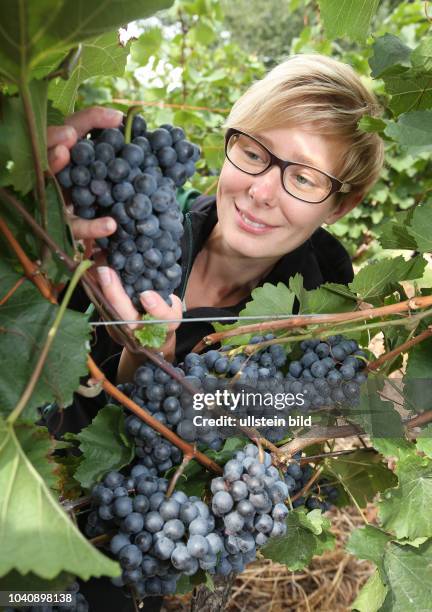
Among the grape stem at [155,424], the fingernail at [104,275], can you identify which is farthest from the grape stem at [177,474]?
the fingernail at [104,275]

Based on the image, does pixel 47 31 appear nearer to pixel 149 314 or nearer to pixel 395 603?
pixel 149 314

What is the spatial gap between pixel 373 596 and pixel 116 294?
0.69 metres

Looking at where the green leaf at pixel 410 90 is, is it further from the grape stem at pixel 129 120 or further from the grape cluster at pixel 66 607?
the grape cluster at pixel 66 607

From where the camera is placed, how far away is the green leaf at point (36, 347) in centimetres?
67

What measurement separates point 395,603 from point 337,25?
99cm

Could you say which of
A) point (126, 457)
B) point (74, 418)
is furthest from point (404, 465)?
point (74, 418)

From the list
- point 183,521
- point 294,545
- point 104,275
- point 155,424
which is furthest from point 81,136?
point 294,545

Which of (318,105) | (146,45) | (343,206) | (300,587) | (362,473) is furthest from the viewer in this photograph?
(146,45)

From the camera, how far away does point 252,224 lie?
4.14 feet

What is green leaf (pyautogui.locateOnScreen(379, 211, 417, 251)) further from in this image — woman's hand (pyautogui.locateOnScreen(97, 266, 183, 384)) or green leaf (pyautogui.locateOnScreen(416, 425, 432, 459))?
woman's hand (pyautogui.locateOnScreen(97, 266, 183, 384))

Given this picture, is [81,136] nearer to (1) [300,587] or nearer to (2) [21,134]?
(2) [21,134]

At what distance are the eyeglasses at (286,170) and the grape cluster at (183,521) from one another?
0.64m

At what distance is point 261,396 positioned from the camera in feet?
2.82

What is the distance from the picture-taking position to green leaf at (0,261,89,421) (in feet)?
2.21
